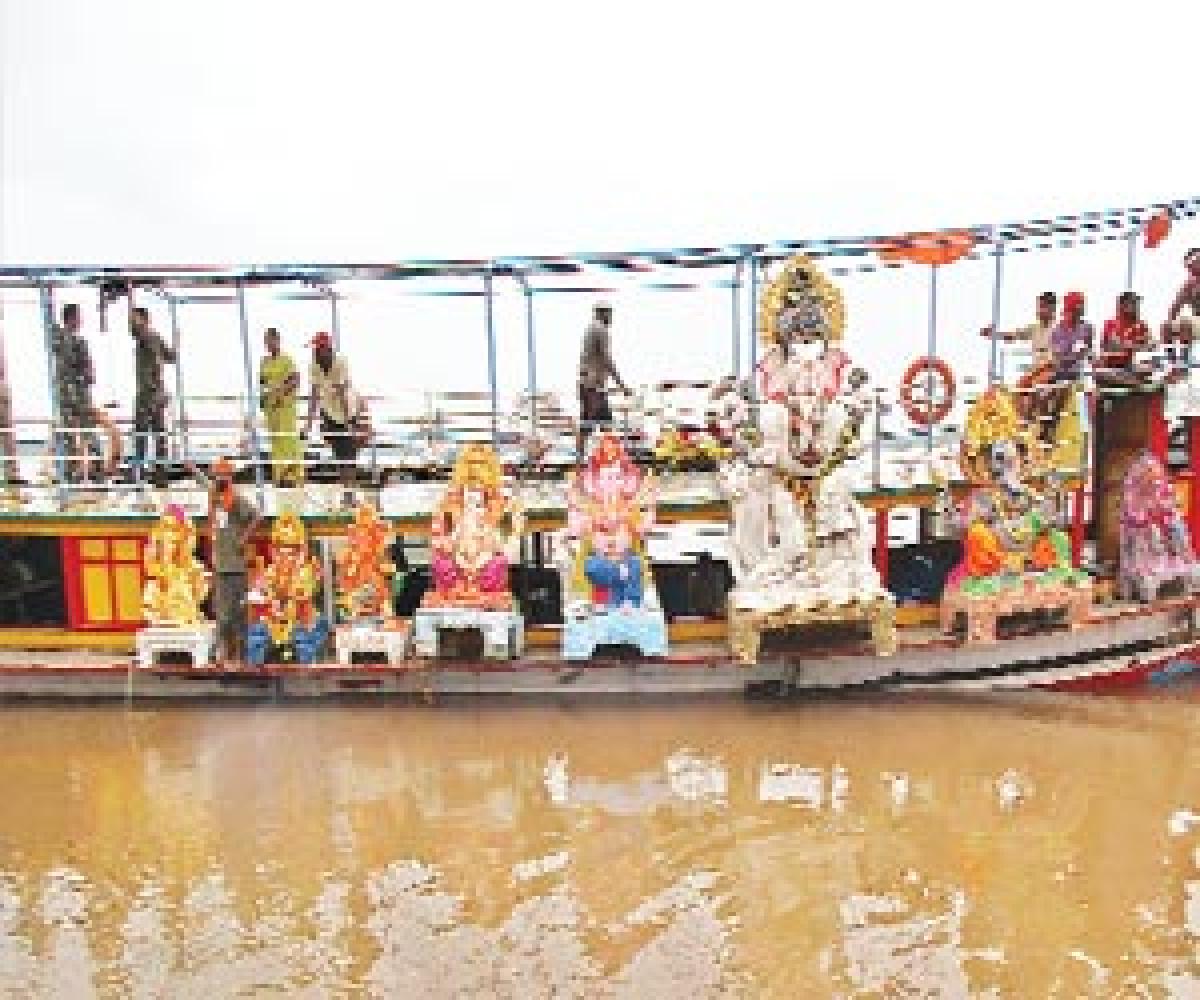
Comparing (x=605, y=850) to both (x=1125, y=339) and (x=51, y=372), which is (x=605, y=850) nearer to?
(x=1125, y=339)

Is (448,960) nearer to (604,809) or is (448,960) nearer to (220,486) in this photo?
(604,809)

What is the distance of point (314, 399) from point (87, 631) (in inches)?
111

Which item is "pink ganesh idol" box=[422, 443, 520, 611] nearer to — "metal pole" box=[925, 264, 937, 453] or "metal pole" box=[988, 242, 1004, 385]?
"metal pole" box=[925, 264, 937, 453]

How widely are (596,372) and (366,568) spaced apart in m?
2.80

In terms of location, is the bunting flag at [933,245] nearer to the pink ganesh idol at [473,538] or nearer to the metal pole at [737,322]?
the metal pole at [737,322]

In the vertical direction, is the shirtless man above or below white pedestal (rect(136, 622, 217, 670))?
above

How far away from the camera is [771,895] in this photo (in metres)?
8.98

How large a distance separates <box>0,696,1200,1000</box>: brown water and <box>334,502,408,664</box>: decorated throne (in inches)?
23.3

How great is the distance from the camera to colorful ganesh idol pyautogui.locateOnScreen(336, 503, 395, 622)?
1228 centimetres

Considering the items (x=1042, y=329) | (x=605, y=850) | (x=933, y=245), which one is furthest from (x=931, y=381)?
(x=605, y=850)

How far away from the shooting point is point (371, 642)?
12297 mm

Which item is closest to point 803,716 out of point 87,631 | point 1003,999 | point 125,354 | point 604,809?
point 604,809

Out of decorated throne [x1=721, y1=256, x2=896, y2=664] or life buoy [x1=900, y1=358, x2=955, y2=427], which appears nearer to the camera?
decorated throne [x1=721, y1=256, x2=896, y2=664]

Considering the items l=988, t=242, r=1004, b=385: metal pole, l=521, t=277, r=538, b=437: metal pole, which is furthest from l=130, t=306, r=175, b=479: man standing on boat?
l=988, t=242, r=1004, b=385: metal pole
